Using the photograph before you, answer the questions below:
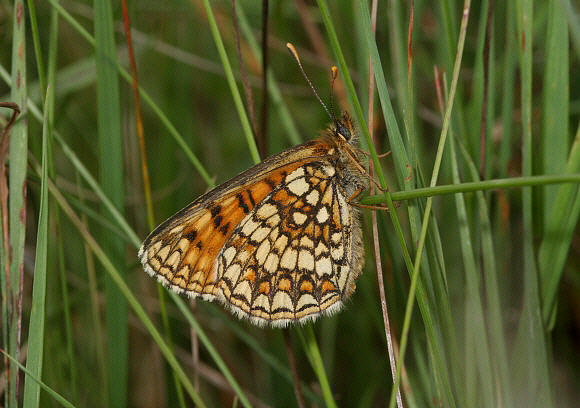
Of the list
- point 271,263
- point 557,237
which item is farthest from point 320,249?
point 557,237

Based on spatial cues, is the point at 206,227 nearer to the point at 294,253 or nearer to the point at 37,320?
the point at 294,253

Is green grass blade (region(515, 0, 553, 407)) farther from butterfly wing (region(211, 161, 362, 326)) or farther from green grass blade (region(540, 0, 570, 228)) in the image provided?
butterfly wing (region(211, 161, 362, 326))

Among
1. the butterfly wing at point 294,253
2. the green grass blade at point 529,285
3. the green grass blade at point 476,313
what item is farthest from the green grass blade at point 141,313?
the green grass blade at point 529,285

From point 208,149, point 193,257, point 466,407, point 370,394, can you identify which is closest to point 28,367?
point 193,257

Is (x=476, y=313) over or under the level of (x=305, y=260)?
under

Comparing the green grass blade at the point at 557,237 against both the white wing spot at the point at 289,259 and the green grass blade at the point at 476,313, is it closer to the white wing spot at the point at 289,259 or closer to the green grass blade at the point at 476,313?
the green grass blade at the point at 476,313
